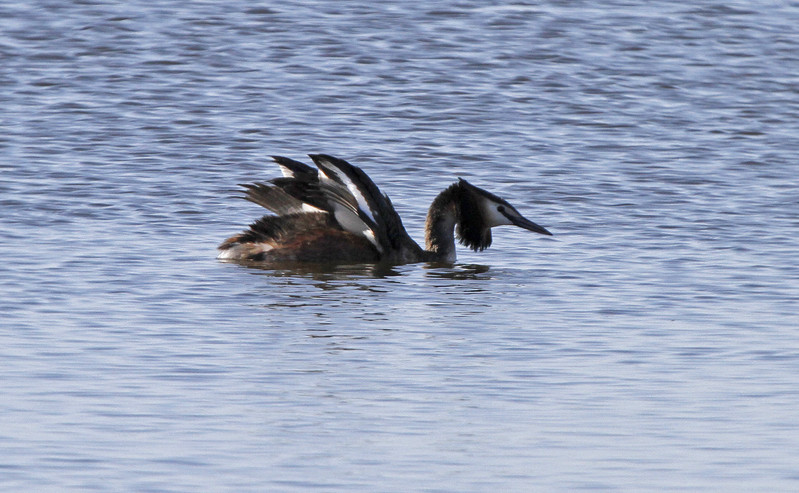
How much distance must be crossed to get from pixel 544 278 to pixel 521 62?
9104 millimetres

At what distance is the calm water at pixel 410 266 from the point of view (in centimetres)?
663

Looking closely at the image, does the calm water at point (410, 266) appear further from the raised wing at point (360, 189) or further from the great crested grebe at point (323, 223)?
the raised wing at point (360, 189)

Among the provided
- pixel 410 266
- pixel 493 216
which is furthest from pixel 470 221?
pixel 410 266

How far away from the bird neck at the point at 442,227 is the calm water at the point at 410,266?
429 mm

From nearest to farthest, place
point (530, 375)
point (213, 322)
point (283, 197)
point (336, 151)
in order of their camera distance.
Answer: point (530, 375), point (213, 322), point (283, 197), point (336, 151)

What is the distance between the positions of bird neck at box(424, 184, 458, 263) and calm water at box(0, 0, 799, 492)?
1.41 feet

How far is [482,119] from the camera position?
1702 centimetres

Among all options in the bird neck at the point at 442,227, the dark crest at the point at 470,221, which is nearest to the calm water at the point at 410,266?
the dark crest at the point at 470,221

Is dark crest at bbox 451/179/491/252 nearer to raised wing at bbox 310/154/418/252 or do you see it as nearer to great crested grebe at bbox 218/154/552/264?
great crested grebe at bbox 218/154/552/264

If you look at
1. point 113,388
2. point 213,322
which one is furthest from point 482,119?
point 113,388

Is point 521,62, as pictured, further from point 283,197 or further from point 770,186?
point 283,197

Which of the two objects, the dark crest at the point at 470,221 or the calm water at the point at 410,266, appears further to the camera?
the dark crest at the point at 470,221

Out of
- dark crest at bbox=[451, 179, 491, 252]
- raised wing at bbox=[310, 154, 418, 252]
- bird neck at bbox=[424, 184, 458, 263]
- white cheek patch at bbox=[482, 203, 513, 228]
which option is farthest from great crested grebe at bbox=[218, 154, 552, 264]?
white cheek patch at bbox=[482, 203, 513, 228]

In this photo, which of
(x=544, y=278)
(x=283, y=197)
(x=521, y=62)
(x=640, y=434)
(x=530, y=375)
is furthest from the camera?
(x=521, y=62)
